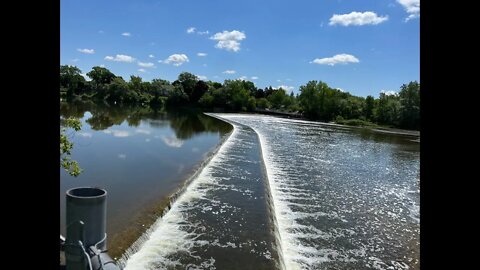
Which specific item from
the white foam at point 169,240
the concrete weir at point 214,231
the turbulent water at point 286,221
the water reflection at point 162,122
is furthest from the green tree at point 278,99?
the white foam at point 169,240

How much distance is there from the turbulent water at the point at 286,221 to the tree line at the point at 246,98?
42.9 meters

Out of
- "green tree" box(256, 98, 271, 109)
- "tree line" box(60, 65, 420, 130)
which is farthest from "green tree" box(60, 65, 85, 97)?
"green tree" box(256, 98, 271, 109)

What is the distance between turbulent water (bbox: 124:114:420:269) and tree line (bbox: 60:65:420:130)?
4294cm

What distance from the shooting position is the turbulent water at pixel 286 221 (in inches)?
250

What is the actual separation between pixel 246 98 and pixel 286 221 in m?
72.7

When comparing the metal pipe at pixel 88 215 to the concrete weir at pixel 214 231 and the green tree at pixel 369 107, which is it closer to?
the concrete weir at pixel 214 231

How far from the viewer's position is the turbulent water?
6.34 metres

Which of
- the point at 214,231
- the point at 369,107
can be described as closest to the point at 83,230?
the point at 214,231

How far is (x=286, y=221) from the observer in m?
8.27

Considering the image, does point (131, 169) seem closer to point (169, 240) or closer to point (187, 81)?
point (169, 240)

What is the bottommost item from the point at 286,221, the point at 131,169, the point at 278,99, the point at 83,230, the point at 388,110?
the point at 286,221

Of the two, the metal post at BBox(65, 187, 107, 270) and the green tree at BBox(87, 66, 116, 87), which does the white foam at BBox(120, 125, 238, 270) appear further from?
the green tree at BBox(87, 66, 116, 87)
